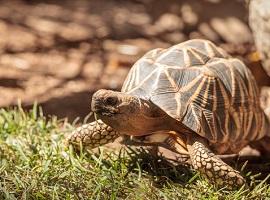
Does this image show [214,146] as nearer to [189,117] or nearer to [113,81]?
[189,117]

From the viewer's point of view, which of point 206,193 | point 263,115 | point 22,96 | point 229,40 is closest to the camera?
point 206,193

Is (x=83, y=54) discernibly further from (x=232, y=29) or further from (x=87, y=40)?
Result: (x=232, y=29)

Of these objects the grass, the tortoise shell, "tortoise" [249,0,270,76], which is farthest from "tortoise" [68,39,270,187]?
"tortoise" [249,0,270,76]

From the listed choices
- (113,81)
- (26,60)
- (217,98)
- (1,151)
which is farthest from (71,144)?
(26,60)

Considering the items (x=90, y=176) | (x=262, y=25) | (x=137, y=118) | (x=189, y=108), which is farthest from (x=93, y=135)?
(x=262, y=25)

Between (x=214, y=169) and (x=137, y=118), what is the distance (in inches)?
20.0

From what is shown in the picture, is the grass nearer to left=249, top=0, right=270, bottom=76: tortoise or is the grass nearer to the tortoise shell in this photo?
the tortoise shell

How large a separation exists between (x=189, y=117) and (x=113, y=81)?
2.20 meters

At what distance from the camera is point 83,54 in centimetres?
611

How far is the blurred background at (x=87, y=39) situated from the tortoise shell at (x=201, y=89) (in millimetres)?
1280

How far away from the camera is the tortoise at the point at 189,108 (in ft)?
10.8

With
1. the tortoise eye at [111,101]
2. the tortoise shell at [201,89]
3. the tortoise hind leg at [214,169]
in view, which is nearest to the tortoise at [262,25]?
the tortoise shell at [201,89]

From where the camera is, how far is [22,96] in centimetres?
500

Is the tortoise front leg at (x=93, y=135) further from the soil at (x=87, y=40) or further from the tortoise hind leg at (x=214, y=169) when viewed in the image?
the soil at (x=87, y=40)
